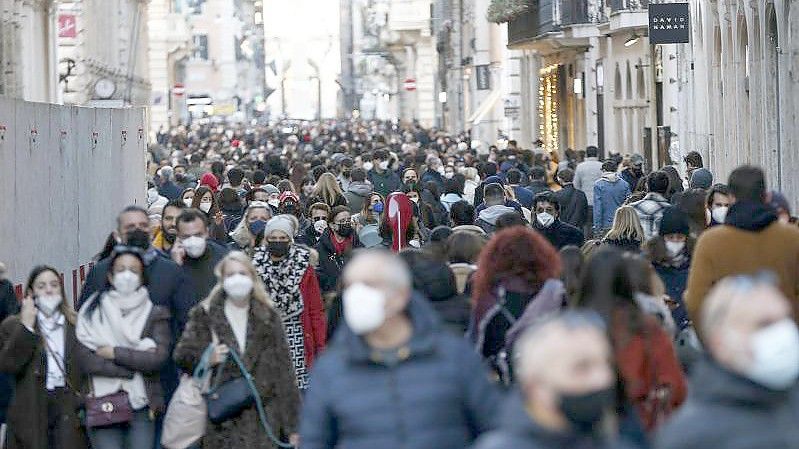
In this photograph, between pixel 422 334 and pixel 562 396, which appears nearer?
pixel 562 396

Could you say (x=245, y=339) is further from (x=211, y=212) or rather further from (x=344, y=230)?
(x=211, y=212)

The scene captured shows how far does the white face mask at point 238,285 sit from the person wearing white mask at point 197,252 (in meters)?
1.90

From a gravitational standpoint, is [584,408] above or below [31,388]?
above

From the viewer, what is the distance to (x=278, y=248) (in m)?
12.0

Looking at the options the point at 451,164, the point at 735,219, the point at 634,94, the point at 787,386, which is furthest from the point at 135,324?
the point at 634,94

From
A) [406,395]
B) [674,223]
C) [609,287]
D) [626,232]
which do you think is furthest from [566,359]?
[626,232]

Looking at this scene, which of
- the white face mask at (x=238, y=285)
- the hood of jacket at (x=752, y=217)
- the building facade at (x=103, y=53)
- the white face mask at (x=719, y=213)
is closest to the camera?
the hood of jacket at (x=752, y=217)

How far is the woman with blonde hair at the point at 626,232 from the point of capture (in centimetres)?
1312

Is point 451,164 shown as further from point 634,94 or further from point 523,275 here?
point 523,275

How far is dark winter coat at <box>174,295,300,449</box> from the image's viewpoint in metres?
9.73

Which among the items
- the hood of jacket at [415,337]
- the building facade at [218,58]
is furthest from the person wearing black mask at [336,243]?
the building facade at [218,58]

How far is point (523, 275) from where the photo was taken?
8.78m

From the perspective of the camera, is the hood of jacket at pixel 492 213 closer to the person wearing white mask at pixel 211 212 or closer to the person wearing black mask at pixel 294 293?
the person wearing white mask at pixel 211 212

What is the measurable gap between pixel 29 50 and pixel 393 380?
3717cm
